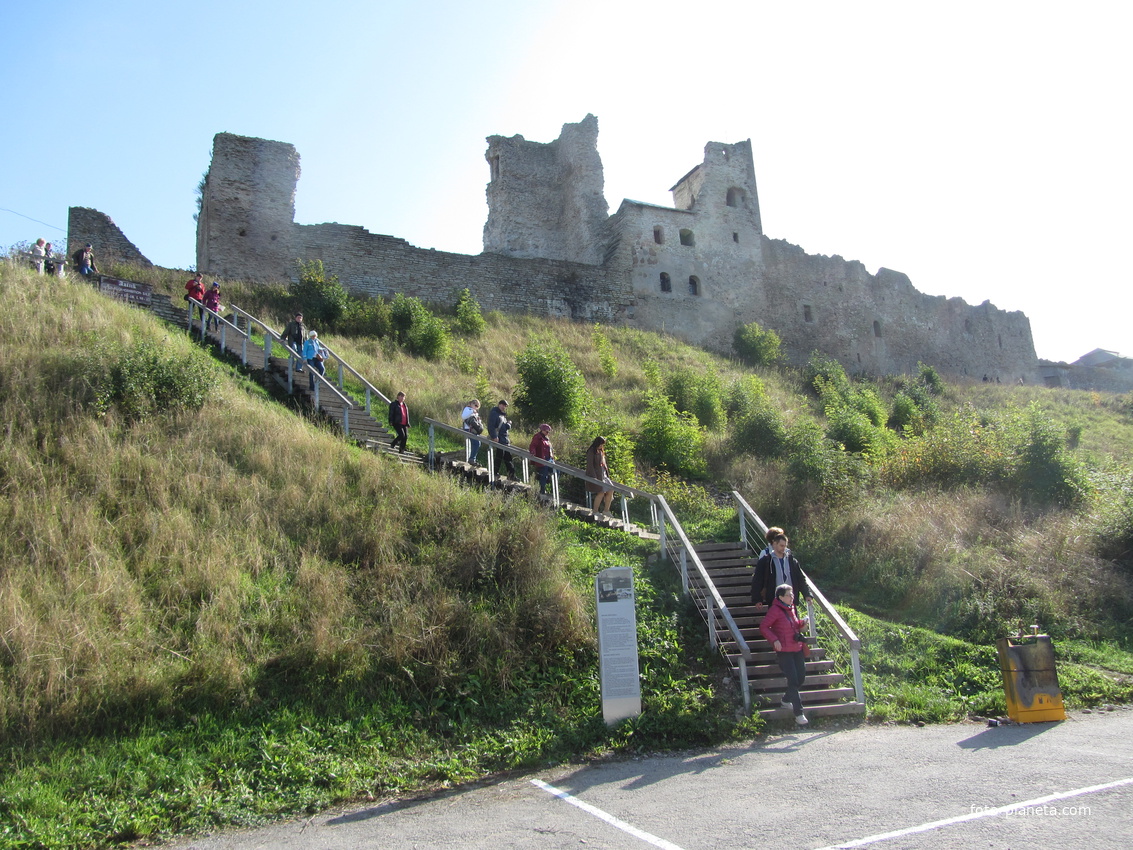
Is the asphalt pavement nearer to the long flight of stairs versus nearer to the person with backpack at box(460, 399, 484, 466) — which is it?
the long flight of stairs

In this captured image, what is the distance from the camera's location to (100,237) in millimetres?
20312

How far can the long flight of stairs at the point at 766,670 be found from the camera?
7.76m

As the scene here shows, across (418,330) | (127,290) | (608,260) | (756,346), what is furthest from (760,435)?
(608,260)

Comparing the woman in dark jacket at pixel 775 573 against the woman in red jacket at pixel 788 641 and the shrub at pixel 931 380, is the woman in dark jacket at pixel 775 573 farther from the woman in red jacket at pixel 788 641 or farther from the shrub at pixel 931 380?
the shrub at pixel 931 380

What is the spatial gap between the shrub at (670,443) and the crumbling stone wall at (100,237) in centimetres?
1369

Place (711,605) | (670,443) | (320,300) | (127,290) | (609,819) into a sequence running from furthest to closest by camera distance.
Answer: (320,300) < (127,290) < (670,443) < (711,605) < (609,819)

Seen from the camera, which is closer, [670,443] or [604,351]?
[670,443]

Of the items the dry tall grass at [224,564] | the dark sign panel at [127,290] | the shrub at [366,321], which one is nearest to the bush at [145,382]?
the dry tall grass at [224,564]

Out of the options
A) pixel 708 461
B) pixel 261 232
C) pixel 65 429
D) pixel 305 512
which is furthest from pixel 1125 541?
pixel 261 232

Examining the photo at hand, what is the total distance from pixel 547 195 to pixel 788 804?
2990 cm

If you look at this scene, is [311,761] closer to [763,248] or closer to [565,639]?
[565,639]

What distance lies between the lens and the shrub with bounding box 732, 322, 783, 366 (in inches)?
1175

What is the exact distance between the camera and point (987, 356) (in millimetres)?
41969

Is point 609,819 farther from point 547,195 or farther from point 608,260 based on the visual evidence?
point 547,195
